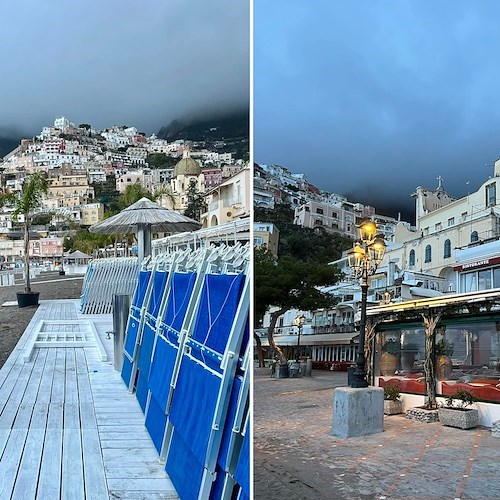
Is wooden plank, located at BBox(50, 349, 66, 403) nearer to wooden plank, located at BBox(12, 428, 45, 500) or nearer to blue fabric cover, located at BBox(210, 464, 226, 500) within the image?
wooden plank, located at BBox(12, 428, 45, 500)

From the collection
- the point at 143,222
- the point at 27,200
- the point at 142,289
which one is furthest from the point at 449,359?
the point at 27,200

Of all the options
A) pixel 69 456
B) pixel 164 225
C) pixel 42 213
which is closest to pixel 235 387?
pixel 69 456

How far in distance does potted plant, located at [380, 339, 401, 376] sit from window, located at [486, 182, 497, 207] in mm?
738

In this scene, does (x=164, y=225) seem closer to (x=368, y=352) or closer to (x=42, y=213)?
(x=42, y=213)

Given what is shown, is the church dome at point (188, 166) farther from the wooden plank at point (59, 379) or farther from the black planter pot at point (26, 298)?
the black planter pot at point (26, 298)

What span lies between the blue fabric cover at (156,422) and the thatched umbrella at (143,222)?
395 centimetres

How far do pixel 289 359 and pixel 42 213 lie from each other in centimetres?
759

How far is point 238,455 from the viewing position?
4.85 feet

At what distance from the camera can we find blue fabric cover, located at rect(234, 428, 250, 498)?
1370 mm

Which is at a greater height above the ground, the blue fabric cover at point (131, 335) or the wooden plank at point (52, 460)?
the blue fabric cover at point (131, 335)

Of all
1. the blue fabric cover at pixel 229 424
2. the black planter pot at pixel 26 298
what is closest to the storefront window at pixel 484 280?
the blue fabric cover at pixel 229 424

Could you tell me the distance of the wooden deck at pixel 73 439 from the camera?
213 centimetres

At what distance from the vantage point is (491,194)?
4.90ft

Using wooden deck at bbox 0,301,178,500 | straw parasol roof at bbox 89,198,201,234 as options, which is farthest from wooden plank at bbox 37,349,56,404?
straw parasol roof at bbox 89,198,201,234
